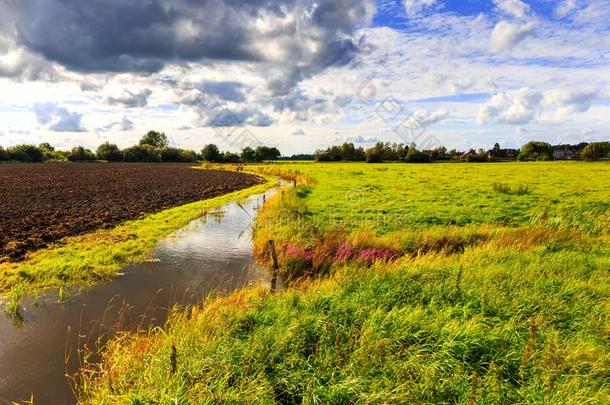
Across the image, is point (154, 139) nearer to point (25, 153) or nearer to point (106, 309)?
point (25, 153)

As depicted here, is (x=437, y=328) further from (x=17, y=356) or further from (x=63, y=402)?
(x=17, y=356)

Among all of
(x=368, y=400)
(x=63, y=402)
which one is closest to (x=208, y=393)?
(x=368, y=400)

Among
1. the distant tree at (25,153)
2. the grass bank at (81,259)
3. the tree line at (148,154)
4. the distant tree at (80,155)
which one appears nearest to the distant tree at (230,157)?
the tree line at (148,154)

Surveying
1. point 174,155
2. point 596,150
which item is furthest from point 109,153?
point 596,150

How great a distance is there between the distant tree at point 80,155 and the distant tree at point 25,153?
415 inches

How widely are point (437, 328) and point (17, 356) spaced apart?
29.4ft

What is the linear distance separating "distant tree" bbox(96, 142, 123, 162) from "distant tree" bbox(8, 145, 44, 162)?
61.5 feet

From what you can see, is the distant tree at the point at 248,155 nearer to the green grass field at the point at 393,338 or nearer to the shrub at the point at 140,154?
the shrub at the point at 140,154

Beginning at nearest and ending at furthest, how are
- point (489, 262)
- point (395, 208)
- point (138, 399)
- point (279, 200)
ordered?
point (138, 399) → point (489, 262) → point (395, 208) → point (279, 200)

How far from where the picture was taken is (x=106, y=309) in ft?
31.4

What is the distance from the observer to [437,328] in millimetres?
6875

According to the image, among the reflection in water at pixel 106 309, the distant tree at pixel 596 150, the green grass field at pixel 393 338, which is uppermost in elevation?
the distant tree at pixel 596 150

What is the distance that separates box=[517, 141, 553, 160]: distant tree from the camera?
120 m

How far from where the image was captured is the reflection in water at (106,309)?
6.79m
